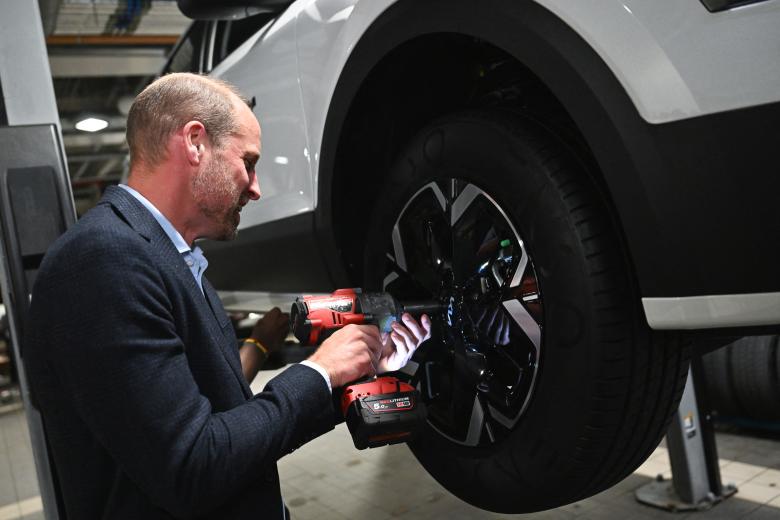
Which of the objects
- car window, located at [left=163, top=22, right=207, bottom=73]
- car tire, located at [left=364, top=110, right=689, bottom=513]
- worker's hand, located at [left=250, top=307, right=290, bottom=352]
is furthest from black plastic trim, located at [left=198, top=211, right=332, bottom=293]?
car window, located at [left=163, top=22, right=207, bottom=73]

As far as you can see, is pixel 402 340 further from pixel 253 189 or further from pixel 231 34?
pixel 231 34

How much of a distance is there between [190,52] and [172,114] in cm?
180

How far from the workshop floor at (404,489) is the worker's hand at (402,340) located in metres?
1.56

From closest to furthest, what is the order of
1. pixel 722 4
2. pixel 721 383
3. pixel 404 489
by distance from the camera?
pixel 722 4, pixel 404 489, pixel 721 383

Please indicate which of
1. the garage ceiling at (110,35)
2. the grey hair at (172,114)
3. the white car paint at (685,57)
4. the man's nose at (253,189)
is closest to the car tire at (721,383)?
the white car paint at (685,57)

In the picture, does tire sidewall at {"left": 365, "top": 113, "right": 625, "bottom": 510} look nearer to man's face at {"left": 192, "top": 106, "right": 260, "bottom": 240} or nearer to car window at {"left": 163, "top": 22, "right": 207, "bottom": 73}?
man's face at {"left": 192, "top": 106, "right": 260, "bottom": 240}

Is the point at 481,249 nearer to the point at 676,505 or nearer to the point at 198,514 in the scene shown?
the point at 198,514

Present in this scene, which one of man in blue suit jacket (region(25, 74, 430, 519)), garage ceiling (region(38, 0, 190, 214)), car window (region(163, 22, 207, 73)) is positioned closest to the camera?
man in blue suit jacket (region(25, 74, 430, 519))

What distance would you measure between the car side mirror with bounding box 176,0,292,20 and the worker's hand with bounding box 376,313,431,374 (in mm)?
736

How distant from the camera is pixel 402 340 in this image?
1154mm

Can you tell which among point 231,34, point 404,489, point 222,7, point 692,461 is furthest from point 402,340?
point 692,461

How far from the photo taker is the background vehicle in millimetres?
740

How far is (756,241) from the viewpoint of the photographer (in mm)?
740

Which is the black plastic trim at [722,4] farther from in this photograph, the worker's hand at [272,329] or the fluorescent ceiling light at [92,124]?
the fluorescent ceiling light at [92,124]
